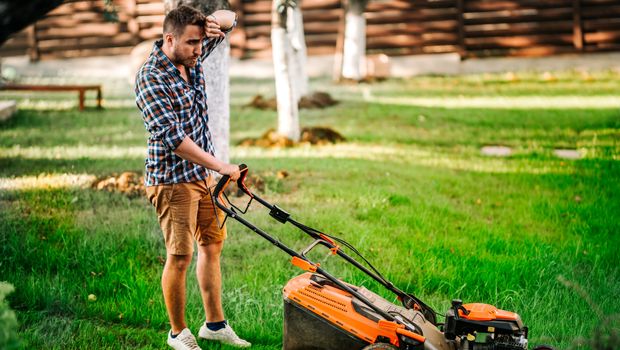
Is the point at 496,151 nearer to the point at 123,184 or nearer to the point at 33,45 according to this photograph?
the point at 123,184

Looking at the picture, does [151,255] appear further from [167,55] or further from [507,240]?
[507,240]

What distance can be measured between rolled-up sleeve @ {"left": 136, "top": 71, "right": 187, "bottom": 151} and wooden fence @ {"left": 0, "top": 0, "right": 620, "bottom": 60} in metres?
14.1

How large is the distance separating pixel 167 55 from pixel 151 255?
83.1 inches

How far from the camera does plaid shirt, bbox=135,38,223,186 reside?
4035 millimetres

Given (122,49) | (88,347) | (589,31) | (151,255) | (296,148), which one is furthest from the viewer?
(122,49)

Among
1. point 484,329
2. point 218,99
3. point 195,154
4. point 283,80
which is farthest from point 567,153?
point 195,154

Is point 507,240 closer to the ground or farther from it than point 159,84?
closer to the ground

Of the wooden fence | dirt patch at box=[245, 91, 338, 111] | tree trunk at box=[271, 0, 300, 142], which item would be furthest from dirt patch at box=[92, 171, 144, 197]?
the wooden fence

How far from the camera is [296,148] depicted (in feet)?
32.3

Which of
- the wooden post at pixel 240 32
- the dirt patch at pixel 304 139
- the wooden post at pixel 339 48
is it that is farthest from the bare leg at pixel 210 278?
the wooden post at pixel 240 32

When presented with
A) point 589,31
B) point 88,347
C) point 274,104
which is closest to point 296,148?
point 274,104

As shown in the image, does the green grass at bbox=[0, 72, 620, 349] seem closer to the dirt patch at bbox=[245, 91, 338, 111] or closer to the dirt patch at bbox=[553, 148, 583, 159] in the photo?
the dirt patch at bbox=[553, 148, 583, 159]

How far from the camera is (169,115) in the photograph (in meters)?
4.05

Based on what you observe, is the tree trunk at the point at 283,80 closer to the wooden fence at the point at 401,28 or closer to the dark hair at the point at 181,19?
the dark hair at the point at 181,19
